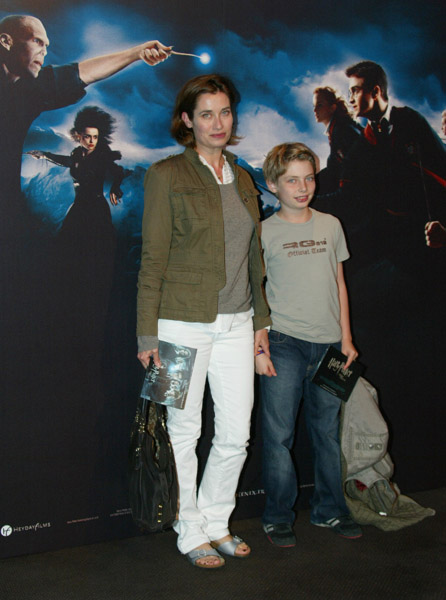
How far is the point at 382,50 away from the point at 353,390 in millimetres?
1599

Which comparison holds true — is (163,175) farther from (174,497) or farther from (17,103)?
(174,497)

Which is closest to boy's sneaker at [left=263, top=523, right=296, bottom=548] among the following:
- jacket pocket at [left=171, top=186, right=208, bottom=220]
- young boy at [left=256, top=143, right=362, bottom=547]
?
young boy at [left=256, top=143, right=362, bottom=547]

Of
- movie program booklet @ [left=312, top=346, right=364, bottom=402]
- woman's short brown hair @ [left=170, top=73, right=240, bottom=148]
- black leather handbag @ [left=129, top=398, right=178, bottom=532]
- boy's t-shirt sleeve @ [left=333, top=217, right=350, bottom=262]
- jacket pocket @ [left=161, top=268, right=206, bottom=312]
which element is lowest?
black leather handbag @ [left=129, top=398, right=178, bottom=532]

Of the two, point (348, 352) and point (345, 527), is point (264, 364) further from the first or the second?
point (345, 527)

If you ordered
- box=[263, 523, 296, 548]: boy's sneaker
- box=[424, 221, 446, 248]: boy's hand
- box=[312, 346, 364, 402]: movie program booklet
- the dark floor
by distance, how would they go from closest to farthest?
the dark floor → box=[263, 523, 296, 548]: boy's sneaker → box=[312, 346, 364, 402]: movie program booklet → box=[424, 221, 446, 248]: boy's hand

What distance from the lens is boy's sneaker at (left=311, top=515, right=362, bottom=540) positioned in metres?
2.44

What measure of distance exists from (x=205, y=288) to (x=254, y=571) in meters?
1.03

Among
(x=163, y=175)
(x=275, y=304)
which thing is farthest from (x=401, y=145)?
(x=163, y=175)

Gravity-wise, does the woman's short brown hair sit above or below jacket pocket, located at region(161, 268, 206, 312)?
above

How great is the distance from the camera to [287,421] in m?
2.43

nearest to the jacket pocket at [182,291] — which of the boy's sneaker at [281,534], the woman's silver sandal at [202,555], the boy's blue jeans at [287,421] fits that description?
the boy's blue jeans at [287,421]

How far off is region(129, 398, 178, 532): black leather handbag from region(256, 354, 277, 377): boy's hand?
1.52 ft

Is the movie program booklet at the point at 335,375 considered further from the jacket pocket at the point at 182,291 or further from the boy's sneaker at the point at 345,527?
the jacket pocket at the point at 182,291

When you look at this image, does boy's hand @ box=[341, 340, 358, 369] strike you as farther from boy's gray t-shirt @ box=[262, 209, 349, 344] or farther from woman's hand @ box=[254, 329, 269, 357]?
woman's hand @ box=[254, 329, 269, 357]
